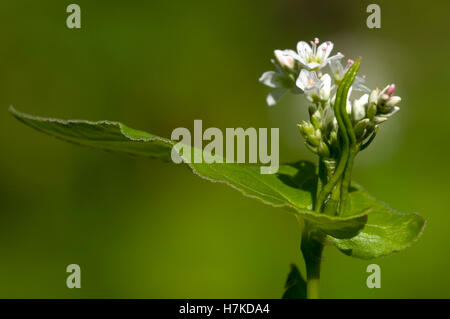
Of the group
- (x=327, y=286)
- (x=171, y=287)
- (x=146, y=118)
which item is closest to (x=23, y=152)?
(x=146, y=118)

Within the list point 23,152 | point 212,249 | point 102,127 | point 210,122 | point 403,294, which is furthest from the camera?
point 210,122

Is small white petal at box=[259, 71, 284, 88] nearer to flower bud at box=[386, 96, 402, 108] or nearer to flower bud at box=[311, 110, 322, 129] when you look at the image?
flower bud at box=[311, 110, 322, 129]

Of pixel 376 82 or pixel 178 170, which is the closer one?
pixel 178 170

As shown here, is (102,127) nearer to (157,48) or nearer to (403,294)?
(403,294)

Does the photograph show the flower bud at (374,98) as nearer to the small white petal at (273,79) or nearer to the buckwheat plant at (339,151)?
the buckwheat plant at (339,151)

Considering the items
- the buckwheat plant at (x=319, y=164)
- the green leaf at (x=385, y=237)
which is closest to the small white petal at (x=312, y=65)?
the buckwheat plant at (x=319, y=164)

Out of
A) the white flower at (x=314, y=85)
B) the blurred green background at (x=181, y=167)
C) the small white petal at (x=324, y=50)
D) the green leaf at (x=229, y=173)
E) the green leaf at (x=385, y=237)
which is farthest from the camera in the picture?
the blurred green background at (x=181, y=167)
